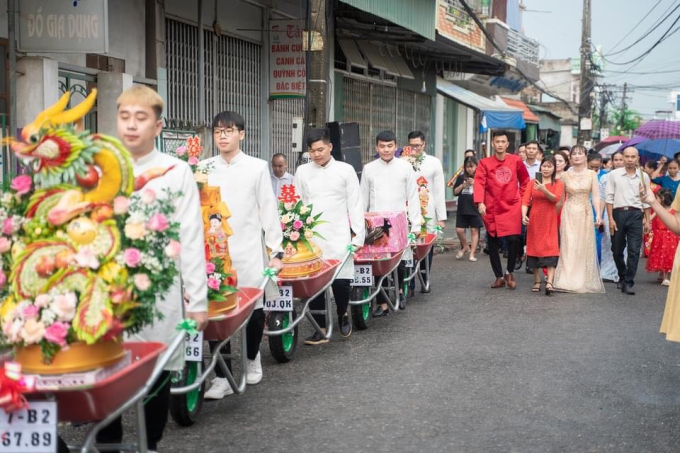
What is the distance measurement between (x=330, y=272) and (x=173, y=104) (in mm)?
6000

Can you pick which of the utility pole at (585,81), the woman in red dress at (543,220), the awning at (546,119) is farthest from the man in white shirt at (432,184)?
the awning at (546,119)

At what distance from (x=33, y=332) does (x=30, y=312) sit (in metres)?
0.08

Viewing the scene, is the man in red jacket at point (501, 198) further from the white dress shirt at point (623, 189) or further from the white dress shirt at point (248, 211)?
the white dress shirt at point (248, 211)

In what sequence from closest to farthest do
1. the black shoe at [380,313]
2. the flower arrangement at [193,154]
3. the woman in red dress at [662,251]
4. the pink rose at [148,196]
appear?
the pink rose at [148,196], the flower arrangement at [193,154], the black shoe at [380,313], the woman in red dress at [662,251]

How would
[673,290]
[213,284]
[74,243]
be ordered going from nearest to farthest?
[74,243]
[213,284]
[673,290]

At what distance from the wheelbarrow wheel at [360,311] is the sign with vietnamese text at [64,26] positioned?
3269 millimetres

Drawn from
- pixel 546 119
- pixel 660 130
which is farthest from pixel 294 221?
pixel 546 119

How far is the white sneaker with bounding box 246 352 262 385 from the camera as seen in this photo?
274 inches

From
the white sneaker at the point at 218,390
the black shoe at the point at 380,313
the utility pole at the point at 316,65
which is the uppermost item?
the utility pole at the point at 316,65

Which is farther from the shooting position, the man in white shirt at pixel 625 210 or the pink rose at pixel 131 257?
the man in white shirt at pixel 625 210

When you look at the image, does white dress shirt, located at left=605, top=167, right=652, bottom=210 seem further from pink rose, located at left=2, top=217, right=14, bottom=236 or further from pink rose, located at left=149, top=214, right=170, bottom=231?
pink rose, located at left=2, top=217, right=14, bottom=236

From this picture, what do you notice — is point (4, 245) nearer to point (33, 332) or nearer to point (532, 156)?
point (33, 332)

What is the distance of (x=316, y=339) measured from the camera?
8.67 meters

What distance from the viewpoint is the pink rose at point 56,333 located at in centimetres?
370
